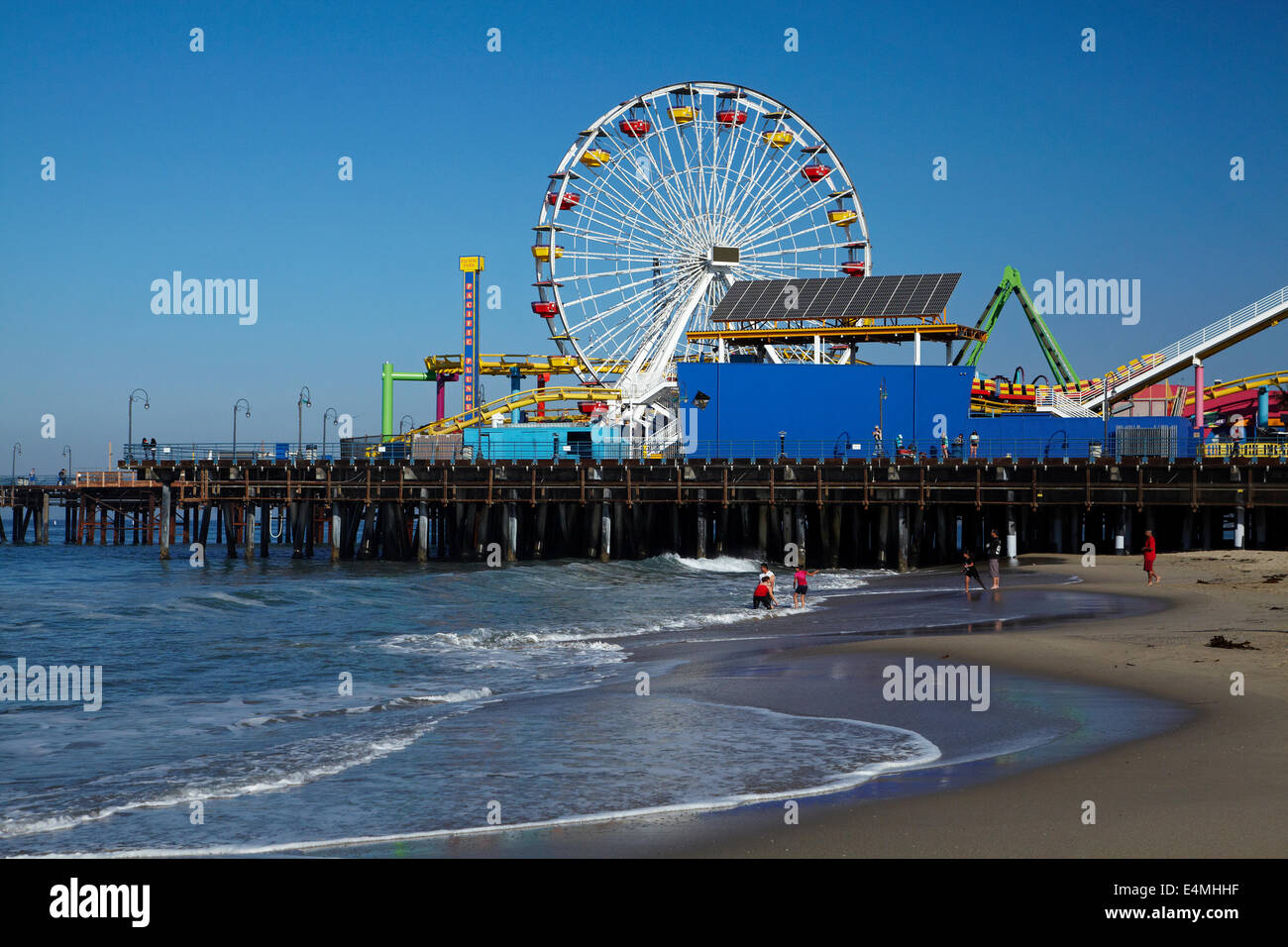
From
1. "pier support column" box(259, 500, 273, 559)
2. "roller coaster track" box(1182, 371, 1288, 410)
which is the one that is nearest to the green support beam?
"roller coaster track" box(1182, 371, 1288, 410)

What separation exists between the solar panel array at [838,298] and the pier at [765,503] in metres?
11.0

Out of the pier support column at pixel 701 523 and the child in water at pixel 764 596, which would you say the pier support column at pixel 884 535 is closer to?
the pier support column at pixel 701 523

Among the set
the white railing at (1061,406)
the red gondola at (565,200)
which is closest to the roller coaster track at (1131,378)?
the white railing at (1061,406)

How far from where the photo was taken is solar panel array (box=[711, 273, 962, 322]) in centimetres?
5859

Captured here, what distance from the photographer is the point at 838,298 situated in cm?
6066

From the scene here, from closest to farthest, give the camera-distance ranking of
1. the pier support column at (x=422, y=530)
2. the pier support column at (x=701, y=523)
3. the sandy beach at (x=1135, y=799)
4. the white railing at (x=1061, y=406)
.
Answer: the sandy beach at (x=1135, y=799), the pier support column at (x=701, y=523), the pier support column at (x=422, y=530), the white railing at (x=1061, y=406)

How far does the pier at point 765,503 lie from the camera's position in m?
44.3

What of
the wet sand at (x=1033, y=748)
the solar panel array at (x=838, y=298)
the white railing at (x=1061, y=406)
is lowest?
the wet sand at (x=1033, y=748)

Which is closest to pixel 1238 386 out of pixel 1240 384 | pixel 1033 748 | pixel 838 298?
pixel 1240 384

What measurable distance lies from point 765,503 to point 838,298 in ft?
56.0

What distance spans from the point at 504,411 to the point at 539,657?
209ft

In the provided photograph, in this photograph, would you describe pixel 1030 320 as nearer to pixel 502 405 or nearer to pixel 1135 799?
pixel 502 405
